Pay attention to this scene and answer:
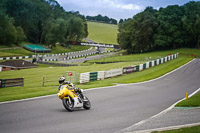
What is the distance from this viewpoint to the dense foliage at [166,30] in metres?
94.9

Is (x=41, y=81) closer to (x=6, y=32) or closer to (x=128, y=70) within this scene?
(x=128, y=70)

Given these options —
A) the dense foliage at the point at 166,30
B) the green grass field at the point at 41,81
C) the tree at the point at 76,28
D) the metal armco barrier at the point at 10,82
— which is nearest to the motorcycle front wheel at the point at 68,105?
the green grass field at the point at 41,81

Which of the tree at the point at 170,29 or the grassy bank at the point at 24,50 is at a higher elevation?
the tree at the point at 170,29

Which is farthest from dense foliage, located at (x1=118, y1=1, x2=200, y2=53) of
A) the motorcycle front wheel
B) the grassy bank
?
the motorcycle front wheel

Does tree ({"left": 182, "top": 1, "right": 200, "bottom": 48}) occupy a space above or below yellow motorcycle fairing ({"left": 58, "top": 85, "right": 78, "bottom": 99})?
above

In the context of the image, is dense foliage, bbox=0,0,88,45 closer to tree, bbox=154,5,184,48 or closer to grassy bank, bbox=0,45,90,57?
grassy bank, bbox=0,45,90,57

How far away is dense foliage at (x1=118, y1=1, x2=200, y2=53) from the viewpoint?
94.9 metres

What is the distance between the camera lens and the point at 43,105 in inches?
583

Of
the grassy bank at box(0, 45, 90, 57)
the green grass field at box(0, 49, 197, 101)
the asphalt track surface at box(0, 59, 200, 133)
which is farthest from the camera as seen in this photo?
the grassy bank at box(0, 45, 90, 57)

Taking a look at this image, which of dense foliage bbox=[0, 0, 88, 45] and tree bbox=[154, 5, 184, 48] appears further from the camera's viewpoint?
dense foliage bbox=[0, 0, 88, 45]

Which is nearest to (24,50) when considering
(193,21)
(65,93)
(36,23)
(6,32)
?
(6,32)

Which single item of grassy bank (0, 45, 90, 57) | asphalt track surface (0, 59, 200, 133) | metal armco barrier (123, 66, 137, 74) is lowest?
metal armco barrier (123, 66, 137, 74)

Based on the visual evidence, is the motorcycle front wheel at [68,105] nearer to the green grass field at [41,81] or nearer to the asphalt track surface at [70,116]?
the asphalt track surface at [70,116]

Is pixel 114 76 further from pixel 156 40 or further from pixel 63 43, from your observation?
pixel 63 43
